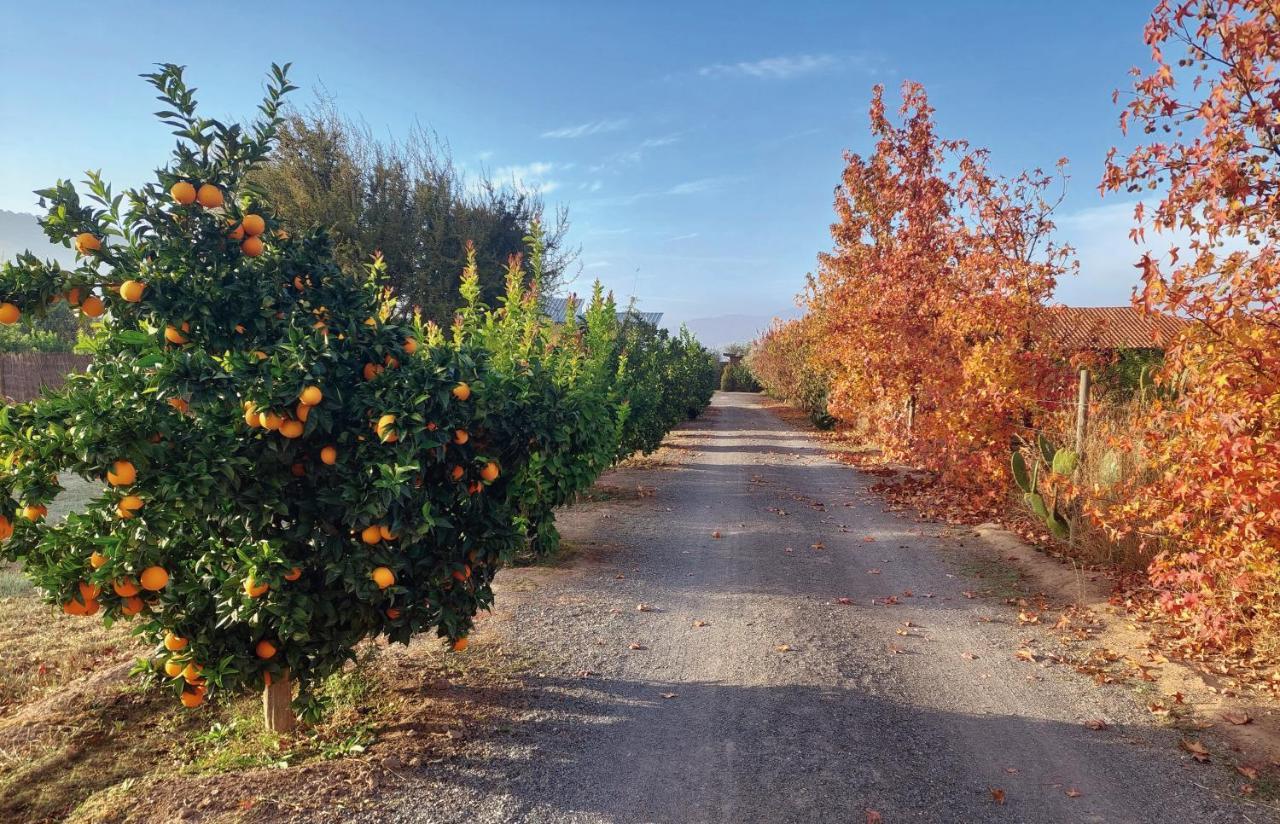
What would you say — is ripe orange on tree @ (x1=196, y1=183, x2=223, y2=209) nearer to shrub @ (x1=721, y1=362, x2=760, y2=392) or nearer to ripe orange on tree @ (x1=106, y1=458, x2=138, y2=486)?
ripe orange on tree @ (x1=106, y1=458, x2=138, y2=486)

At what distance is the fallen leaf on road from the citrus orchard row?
3.47m

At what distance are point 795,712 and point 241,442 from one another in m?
3.13

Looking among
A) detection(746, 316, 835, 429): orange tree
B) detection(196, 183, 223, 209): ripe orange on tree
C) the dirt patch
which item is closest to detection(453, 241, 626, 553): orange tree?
detection(196, 183, 223, 209): ripe orange on tree

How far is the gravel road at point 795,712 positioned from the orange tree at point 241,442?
3.34 feet

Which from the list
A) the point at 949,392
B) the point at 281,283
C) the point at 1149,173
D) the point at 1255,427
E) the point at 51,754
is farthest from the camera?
the point at 949,392

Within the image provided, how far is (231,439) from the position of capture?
118 inches

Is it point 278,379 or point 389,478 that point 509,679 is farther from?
point 278,379

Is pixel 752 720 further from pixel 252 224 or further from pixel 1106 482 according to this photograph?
pixel 1106 482

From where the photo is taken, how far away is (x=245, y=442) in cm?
303

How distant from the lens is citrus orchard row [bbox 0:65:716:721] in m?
2.87

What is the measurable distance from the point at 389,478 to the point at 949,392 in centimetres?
875

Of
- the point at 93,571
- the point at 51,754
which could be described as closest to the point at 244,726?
the point at 51,754

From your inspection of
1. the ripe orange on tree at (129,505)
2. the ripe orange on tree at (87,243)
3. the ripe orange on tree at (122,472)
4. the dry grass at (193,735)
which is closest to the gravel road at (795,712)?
the dry grass at (193,735)

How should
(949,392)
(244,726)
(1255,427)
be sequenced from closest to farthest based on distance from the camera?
(244,726)
(1255,427)
(949,392)
